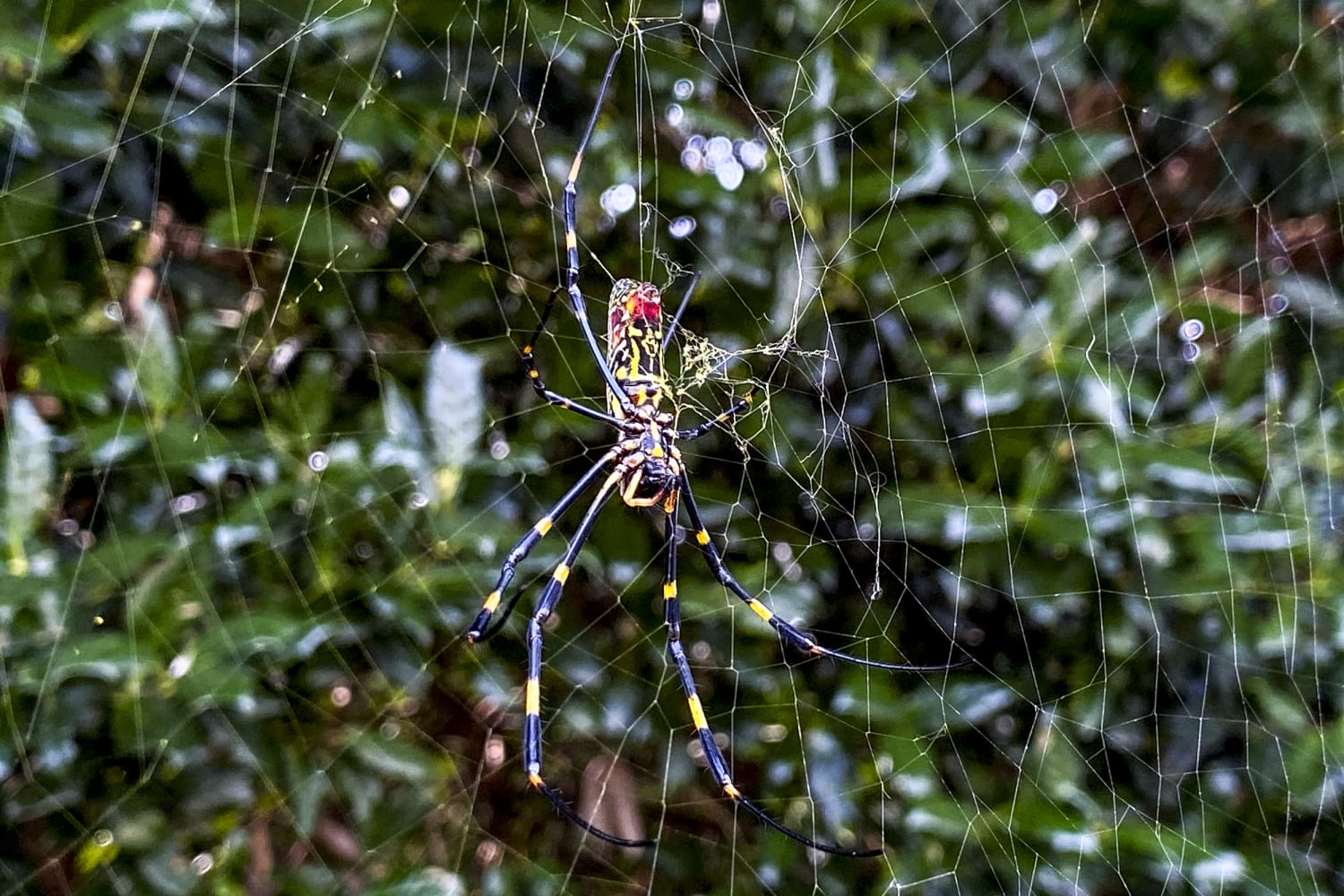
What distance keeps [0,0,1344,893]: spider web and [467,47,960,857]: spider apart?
0.05 m

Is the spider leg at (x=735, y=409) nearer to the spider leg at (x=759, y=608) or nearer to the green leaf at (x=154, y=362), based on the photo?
the spider leg at (x=759, y=608)

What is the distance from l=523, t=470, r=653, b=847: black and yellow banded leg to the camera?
80cm

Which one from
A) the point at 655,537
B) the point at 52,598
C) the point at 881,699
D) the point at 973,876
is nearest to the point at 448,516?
the point at 655,537

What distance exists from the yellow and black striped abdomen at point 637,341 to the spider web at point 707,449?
0.09m

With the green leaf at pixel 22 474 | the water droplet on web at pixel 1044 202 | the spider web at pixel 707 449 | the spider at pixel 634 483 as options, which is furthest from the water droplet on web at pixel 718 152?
the green leaf at pixel 22 474

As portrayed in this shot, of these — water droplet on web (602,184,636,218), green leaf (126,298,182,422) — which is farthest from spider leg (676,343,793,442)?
green leaf (126,298,182,422)

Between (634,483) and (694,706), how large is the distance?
235 millimetres

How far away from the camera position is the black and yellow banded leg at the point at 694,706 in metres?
0.83

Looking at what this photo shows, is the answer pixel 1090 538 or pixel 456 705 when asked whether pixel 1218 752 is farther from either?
pixel 456 705

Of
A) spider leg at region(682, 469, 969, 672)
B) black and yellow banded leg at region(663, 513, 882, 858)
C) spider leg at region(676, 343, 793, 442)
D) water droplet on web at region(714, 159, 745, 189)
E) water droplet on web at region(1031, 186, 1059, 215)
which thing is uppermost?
water droplet on web at region(1031, 186, 1059, 215)

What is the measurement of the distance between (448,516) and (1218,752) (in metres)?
0.89

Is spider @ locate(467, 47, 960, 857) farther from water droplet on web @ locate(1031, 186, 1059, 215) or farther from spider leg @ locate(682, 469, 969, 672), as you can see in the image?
water droplet on web @ locate(1031, 186, 1059, 215)

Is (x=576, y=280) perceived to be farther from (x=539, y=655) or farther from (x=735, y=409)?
(x=539, y=655)

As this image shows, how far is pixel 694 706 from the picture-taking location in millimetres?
860
